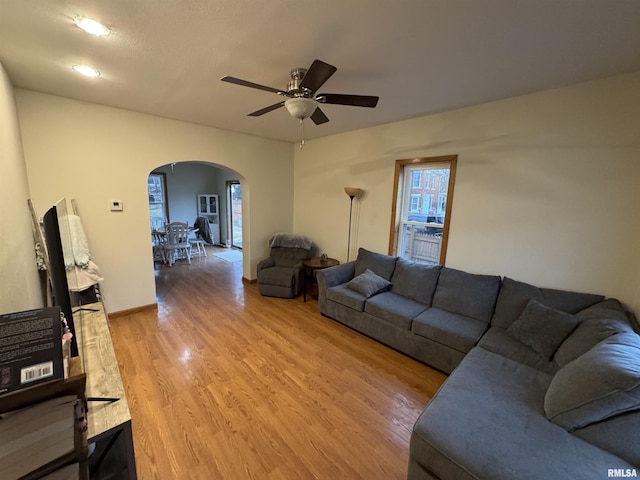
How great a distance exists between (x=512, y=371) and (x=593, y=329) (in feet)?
2.16

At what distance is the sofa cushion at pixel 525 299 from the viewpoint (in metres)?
2.28

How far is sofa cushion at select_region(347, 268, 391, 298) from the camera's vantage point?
10.5 feet

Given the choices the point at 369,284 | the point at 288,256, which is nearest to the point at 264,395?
the point at 369,284

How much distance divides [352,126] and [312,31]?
227cm

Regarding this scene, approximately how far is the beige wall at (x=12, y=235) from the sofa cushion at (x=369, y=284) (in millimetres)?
2863

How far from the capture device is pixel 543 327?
7.02 ft

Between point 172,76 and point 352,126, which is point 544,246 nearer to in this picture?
point 352,126

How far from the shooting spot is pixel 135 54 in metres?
1.94

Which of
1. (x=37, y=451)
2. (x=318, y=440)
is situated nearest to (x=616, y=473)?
(x=318, y=440)

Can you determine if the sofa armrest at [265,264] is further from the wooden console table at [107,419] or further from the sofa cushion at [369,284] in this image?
the wooden console table at [107,419]

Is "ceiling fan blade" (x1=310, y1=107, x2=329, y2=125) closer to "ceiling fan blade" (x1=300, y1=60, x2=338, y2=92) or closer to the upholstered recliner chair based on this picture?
"ceiling fan blade" (x1=300, y1=60, x2=338, y2=92)

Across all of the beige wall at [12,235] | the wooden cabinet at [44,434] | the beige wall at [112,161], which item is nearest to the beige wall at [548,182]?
the beige wall at [112,161]

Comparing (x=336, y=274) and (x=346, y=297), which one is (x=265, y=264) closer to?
(x=336, y=274)

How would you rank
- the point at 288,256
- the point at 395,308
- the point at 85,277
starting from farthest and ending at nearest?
the point at 288,256, the point at 395,308, the point at 85,277
